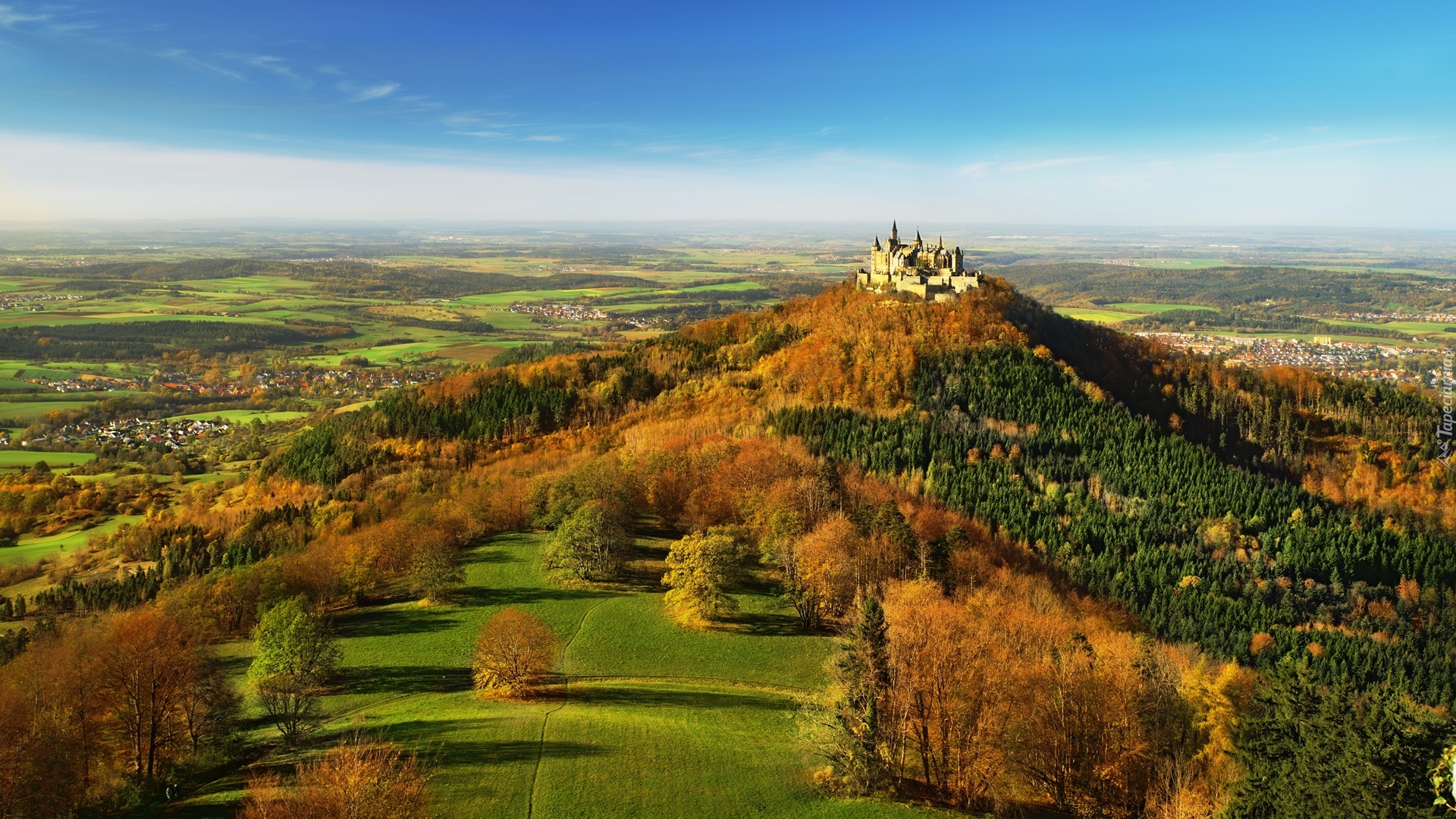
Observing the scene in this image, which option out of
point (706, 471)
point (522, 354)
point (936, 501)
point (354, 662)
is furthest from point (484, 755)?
point (522, 354)

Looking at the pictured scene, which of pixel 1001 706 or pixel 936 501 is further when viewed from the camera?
pixel 936 501

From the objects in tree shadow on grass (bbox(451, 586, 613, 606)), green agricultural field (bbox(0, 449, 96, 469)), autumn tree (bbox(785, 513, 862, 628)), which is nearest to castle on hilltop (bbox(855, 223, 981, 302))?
autumn tree (bbox(785, 513, 862, 628))

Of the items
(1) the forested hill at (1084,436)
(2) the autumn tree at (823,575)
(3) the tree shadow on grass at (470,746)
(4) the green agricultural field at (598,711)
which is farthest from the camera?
(1) the forested hill at (1084,436)

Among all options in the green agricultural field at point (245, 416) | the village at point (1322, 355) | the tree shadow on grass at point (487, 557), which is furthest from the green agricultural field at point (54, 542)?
the village at point (1322, 355)

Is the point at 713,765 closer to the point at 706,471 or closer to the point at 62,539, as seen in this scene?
the point at 706,471

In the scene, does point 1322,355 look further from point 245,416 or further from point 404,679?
point 245,416

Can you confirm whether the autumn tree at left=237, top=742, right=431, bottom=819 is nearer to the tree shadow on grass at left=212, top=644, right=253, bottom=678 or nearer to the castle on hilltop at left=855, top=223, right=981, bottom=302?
the tree shadow on grass at left=212, top=644, right=253, bottom=678

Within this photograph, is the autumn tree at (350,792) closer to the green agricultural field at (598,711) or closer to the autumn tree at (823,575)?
the green agricultural field at (598,711)
